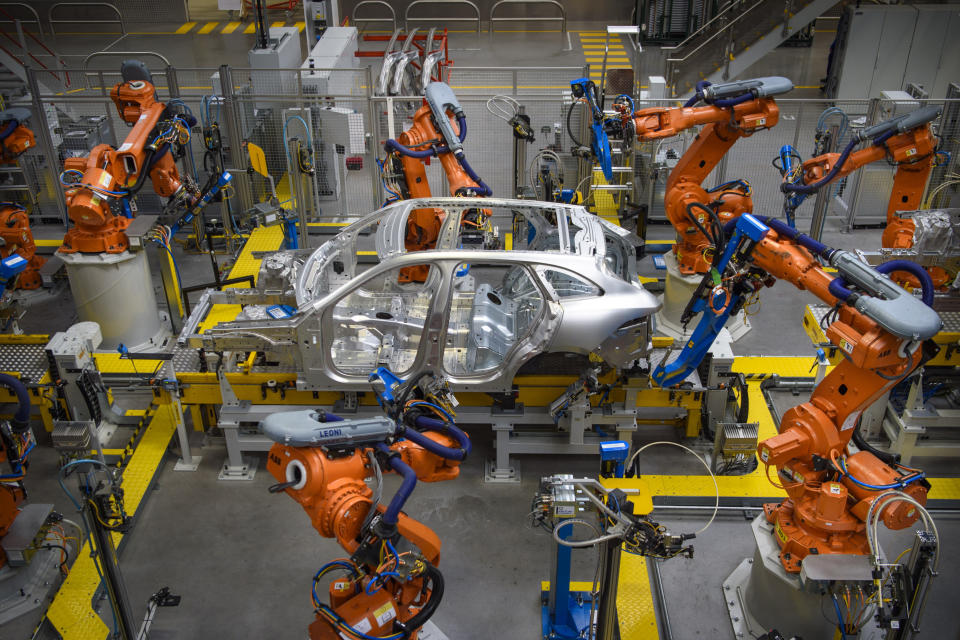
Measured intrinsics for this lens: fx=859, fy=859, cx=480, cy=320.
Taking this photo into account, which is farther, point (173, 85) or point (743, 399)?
point (173, 85)

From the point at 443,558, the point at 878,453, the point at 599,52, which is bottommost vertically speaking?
the point at 443,558

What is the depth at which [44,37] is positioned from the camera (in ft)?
64.5

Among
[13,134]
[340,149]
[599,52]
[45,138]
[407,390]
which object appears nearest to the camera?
[407,390]

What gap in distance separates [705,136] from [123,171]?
5759 mm

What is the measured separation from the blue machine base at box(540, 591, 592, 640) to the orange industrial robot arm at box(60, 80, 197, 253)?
5316 mm

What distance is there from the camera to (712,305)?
20.6 ft

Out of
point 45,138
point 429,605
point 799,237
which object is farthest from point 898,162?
point 45,138

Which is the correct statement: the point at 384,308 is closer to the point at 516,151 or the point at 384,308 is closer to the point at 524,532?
the point at 524,532

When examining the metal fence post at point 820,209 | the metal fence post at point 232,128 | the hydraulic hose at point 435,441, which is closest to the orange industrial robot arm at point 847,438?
the hydraulic hose at point 435,441

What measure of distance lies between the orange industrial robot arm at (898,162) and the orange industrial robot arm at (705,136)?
0.74 m

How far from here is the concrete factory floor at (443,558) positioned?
584cm

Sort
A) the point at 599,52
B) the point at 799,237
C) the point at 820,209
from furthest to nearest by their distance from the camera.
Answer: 1. the point at 599,52
2. the point at 820,209
3. the point at 799,237

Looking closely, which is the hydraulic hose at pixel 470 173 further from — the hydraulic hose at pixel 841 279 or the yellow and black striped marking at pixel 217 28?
the yellow and black striped marking at pixel 217 28

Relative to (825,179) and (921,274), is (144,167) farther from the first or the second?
(921,274)
